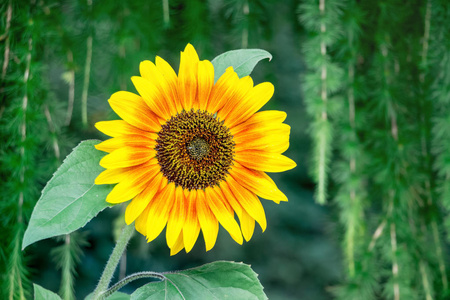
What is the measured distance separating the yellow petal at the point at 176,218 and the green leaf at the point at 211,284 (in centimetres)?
7

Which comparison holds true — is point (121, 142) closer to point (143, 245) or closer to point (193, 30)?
point (193, 30)

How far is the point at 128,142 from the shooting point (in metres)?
0.45

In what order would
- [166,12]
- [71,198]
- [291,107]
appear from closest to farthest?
[71,198] → [166,12] → [291,107]

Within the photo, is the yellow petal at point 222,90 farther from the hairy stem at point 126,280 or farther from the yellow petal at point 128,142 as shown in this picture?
the hairy stem at point 126,280

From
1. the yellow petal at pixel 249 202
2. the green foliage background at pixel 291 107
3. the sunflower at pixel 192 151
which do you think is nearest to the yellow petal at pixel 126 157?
the sunflower at pixel 192 151

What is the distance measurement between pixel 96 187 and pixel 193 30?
1.55ft

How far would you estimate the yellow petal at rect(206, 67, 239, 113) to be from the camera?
0.46m

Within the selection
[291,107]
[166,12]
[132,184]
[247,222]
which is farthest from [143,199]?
[291,107]

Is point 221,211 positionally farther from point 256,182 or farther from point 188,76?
point 188,76

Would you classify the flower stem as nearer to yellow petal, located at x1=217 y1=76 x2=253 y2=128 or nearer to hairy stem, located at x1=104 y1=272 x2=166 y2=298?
hairy stem, located at x1=104 y1=272 x2=166 y2=298

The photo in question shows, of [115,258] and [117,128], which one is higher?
[117,128]

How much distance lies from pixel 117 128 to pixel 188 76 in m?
0.09

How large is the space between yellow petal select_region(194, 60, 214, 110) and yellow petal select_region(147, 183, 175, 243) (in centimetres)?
10

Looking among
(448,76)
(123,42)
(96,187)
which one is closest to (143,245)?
(123,42)
